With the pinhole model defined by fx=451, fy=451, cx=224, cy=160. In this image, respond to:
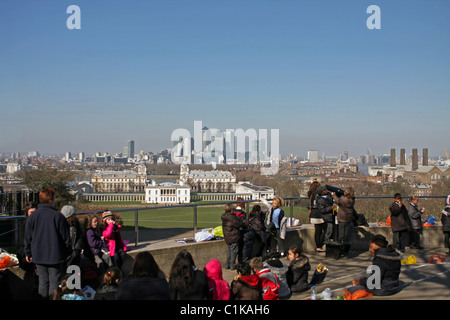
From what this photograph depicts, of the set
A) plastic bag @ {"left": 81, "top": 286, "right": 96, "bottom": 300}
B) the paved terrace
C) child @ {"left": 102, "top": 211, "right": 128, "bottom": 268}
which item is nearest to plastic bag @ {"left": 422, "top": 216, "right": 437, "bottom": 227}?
the paved terrace

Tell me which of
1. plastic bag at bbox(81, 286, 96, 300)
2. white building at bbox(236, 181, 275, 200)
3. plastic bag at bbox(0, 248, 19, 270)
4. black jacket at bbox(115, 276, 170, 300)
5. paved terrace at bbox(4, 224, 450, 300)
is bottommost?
white building at bbox(236, 181, 275, 200)

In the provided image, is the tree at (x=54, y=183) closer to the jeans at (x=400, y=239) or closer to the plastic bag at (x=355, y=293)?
the jeans at (x=400, y=239)

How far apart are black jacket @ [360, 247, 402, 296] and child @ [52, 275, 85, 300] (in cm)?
450

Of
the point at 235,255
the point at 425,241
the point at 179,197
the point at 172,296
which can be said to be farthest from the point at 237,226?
the point at 179,197

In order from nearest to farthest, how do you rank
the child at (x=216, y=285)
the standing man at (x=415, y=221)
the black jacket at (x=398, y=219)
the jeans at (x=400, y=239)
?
the child at (x=216, y=285) → the black jacket at (x=398, y=219) → the jeans at (x=400, y=239) → the standing man at (x=415, y=221)

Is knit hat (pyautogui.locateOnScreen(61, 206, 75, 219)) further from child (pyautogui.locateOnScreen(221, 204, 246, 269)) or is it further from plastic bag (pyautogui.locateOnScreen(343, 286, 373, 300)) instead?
plastic bag (pyautogui.locateOnScreen(343, 286, 373, 300))

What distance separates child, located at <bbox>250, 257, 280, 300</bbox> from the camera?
6.95m

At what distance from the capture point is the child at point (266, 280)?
274 inches

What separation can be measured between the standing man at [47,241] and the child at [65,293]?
0.48 feet

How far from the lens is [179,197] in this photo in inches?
5487

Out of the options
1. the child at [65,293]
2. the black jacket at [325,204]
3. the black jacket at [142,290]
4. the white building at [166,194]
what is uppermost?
the black jacket at [325,204]

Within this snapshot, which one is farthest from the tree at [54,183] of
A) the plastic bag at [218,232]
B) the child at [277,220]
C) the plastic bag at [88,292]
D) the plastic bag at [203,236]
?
the plastic bag at [88,292]
